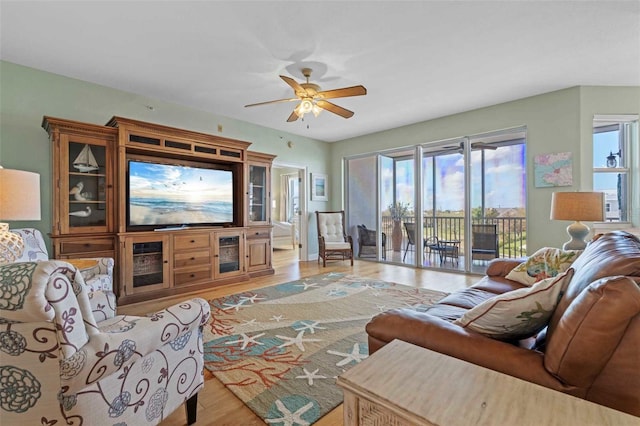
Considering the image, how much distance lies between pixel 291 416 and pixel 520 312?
4.01ft

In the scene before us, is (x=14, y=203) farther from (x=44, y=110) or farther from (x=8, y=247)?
(x=44, y=110)

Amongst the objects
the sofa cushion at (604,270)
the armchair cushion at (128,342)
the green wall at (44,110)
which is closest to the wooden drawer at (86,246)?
the green wall at (44,110)

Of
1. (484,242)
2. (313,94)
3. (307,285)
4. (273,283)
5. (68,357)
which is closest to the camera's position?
(68,357)

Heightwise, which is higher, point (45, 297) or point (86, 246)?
point (45, 297)

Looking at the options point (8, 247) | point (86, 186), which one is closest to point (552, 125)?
point (8, 247)

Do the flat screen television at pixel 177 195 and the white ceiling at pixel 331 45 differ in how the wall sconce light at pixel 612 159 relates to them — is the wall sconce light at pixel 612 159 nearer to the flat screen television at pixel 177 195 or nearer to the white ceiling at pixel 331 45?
the white ceiling at pixel 331 45

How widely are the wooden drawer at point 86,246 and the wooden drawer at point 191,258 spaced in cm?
70

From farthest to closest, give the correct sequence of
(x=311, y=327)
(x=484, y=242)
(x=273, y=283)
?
(x=484, y=242), (x=273, y=283), (x=311, y=327)

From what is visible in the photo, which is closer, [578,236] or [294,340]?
[294,340]

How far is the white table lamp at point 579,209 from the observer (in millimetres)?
2926

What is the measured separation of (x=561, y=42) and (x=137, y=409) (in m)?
4.14

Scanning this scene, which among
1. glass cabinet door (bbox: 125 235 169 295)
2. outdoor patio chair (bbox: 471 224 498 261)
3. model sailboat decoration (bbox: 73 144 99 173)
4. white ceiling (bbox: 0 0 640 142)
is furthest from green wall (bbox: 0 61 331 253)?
outdoor patio chair (bbox: 471 224 498 261)

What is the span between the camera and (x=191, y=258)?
3.89m

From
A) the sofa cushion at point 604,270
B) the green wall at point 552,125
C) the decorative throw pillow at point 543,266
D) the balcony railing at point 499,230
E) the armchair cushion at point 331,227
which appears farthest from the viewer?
the armchair cushion at point 331,227
